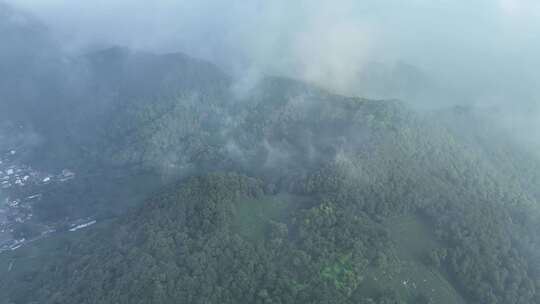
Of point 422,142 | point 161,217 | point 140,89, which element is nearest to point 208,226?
point 161,217

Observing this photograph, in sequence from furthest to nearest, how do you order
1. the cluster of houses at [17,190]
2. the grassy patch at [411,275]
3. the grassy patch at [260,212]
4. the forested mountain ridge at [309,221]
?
the cluster of houses at [17,190] → the grassy patch at [260,212] → the forested mountain ridge at [309,221] → the grassy patch at [411,275]

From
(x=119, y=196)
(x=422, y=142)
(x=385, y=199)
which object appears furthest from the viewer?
(x=119, y=196)

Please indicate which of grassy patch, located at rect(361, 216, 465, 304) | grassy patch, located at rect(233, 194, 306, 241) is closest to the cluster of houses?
grassy patch, located at rect(233, 194, 306, 241)

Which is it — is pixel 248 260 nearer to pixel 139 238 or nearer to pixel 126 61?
pixel 139 238

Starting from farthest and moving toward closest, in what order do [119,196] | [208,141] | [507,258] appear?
[208,141]
[119,196]
[507,258]

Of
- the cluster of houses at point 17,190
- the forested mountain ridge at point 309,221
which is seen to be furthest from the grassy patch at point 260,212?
the cluster of houses at point 17,190

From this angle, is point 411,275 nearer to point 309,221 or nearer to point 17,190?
point 309,221

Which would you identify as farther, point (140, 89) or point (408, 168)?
point (140, 89)

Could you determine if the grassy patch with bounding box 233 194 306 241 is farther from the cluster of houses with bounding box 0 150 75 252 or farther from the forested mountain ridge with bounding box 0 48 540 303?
the cluster of houses with bounding box 0 150 75 252

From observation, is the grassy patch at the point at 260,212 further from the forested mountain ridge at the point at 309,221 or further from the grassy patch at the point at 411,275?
the grassy patch at the point at 411,275
